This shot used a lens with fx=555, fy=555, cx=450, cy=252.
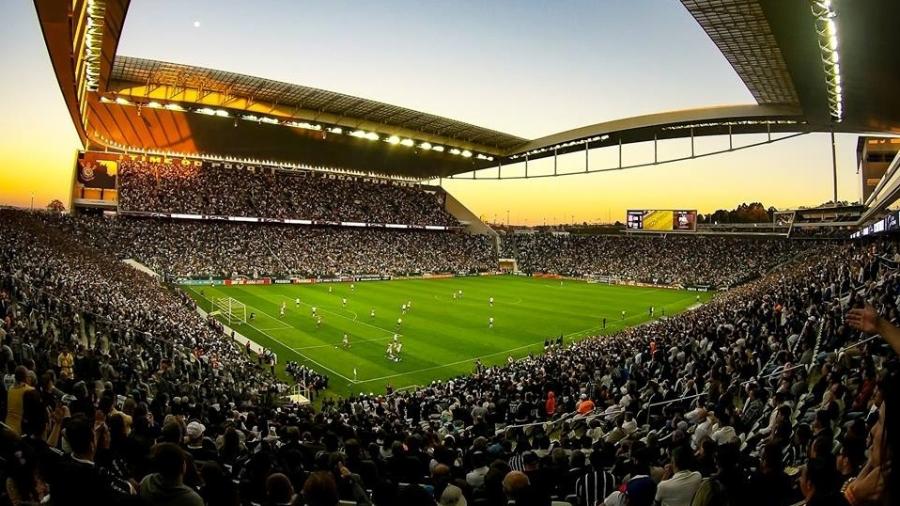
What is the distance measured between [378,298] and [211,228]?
27330 mm

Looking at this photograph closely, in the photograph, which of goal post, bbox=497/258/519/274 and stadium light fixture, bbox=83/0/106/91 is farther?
goal post, bbox=497/258/519/274

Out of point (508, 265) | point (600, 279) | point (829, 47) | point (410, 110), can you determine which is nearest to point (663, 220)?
point (600, 279)

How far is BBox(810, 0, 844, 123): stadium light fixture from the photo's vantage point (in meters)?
16.3

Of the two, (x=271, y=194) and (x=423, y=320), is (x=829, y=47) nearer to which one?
(x=423, y=320)

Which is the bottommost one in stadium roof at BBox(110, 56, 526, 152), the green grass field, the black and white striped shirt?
the green grass field

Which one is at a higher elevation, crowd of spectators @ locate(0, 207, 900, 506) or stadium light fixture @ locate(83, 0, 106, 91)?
stadium light fixture @ locate(83, 0, 106, 91)

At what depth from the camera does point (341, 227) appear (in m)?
76.8

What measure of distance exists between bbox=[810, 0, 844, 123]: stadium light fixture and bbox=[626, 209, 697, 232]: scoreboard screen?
48.7 m

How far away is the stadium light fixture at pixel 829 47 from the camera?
53.5 feet

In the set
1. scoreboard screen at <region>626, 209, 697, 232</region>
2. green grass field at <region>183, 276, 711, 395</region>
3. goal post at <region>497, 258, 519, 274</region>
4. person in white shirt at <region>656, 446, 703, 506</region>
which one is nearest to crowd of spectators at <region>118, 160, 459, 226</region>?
goal post at <region>497, 258, 519, 274</region>

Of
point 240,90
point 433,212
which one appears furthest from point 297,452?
point 433,212

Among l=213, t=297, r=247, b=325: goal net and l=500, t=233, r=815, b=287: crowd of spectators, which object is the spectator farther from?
l=500, t=233, r=815, b=287: crowd of spectators

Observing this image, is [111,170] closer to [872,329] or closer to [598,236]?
[598,236]

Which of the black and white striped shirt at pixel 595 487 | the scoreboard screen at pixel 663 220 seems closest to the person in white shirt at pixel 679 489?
the black and white striped shirt at pixel 595 487
